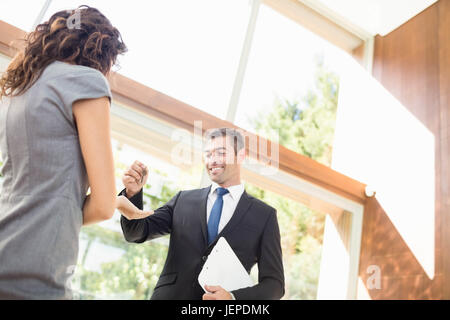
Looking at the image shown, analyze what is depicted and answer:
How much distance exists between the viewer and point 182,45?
10.2ft

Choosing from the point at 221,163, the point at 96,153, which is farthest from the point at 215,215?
the point at 96,153

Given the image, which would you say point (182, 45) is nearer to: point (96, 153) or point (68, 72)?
point (68, 72)

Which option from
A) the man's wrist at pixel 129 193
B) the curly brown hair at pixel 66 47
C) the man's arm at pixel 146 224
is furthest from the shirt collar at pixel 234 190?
the curly brown hair at pixel 66 47

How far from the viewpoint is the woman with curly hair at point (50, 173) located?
27.0 inches

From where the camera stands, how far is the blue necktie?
1341 millimetres

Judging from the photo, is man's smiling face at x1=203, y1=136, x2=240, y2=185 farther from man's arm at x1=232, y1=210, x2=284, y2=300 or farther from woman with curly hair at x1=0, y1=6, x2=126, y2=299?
woman with curly hair at x1=0, y1=6, x2=126, y2=299

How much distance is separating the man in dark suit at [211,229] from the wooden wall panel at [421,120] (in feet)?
6.44

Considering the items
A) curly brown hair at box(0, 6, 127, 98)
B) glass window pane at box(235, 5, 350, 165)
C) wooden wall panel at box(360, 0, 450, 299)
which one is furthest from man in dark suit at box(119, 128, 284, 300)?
wooden wall panel at box(360, 0, 450, 299)

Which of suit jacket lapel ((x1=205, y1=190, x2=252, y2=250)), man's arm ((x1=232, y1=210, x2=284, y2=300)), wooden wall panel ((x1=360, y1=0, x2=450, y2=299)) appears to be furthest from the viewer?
wooden wall panel ((x1=360, y1=0, x2=450, y2=299))

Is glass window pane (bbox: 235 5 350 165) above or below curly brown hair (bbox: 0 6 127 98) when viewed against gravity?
above

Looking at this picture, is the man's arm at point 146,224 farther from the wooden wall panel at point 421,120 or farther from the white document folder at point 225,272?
the wooden wall panel at point 421,120
